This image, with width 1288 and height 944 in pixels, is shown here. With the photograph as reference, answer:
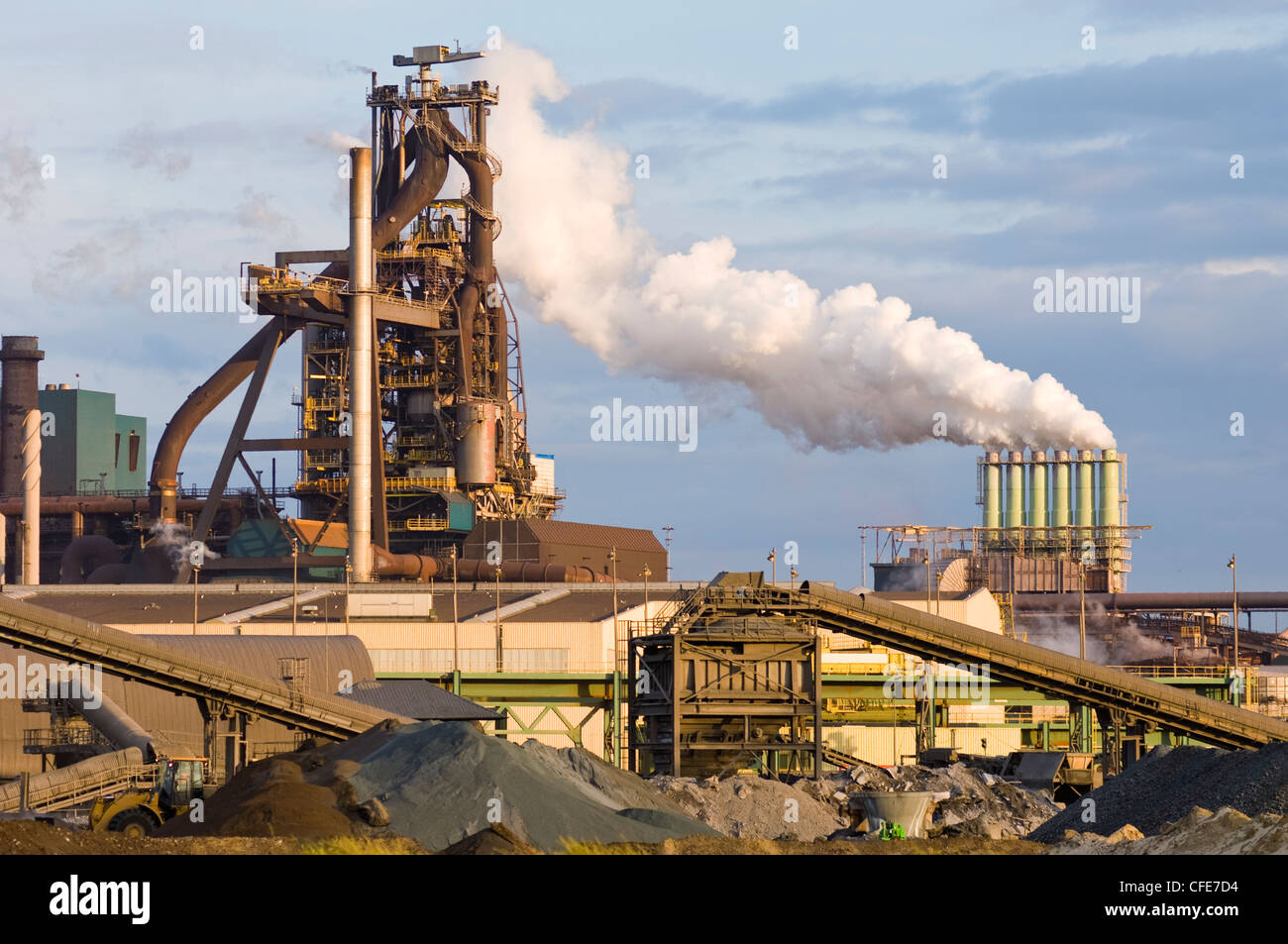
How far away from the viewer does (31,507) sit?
9338cm

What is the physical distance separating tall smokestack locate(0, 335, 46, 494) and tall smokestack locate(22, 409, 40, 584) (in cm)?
1549

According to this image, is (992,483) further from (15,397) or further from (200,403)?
(15,397)

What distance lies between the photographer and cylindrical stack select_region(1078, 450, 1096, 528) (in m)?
110

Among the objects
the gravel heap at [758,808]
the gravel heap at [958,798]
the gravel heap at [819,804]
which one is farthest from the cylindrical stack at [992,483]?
the gravel heap at [758,808]

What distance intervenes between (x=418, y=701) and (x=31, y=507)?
4498 centimetres

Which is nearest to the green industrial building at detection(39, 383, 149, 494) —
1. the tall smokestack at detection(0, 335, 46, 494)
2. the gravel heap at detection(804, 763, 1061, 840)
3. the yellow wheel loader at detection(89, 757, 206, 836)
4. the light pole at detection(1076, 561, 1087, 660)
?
the tall smokestack at detection(0, 335, 46, 494)

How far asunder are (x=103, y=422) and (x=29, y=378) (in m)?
7.64

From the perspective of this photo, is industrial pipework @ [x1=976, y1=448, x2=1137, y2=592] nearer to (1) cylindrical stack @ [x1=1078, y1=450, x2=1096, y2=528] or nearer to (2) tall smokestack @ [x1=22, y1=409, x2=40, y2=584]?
(1) cylindrical stack @ [x1=1078, y1=450, x2=1096, y2=528]

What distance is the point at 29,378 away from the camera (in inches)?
4375

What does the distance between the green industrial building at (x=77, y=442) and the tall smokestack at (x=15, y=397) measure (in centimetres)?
393

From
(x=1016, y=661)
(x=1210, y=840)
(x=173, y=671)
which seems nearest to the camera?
(x=1210, y=840)

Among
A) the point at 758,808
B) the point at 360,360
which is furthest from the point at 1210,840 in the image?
the point at 360,360

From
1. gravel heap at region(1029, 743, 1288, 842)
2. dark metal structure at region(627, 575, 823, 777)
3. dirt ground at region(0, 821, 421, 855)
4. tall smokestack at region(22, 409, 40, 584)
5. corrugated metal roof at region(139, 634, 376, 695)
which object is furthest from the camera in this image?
tall smokestack at region(22, 409, 40, 584)
